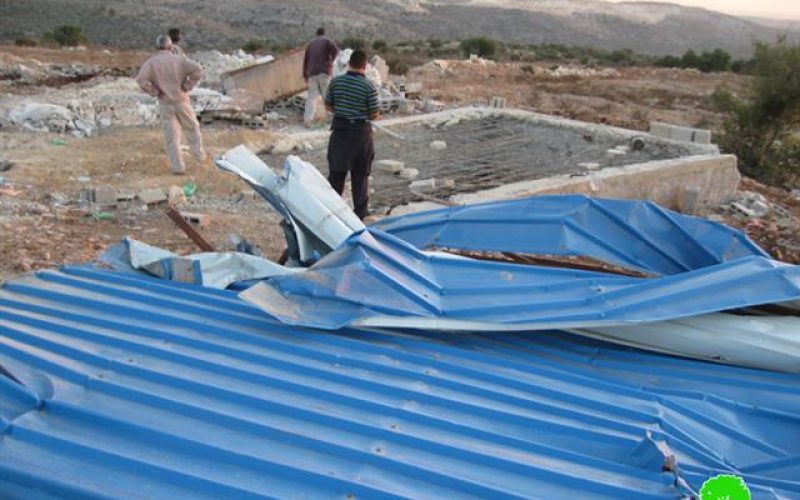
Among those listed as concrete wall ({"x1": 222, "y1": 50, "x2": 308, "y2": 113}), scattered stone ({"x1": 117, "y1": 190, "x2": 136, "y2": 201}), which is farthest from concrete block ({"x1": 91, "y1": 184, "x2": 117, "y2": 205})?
concrete wall ({"x1": 222, "y1": 50, "x2": 308, "y2": 113})

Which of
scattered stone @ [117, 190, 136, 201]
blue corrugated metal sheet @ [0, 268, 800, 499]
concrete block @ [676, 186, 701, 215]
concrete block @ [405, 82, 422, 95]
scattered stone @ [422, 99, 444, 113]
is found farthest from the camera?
concrete block @ [405, 82, 422, 95]

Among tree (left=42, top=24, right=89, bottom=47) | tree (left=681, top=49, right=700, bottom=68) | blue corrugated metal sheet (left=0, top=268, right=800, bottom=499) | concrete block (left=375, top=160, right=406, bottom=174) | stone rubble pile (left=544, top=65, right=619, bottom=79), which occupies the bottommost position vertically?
tree (left=42, top=24, right=89, bottom=47)

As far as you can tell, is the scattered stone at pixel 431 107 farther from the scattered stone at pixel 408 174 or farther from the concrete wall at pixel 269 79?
the scattered stone at pixel 408 174

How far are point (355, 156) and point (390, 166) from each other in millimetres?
2249

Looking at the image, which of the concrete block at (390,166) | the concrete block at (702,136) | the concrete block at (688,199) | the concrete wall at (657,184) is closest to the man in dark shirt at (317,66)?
the concrete block at (390,166)

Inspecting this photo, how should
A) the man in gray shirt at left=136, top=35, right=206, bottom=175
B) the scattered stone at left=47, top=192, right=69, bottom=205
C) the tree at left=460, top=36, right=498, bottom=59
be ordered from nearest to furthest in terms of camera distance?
the scattered stone at left=47, top=192, right=69, bottom=205 → the man in gray shirt at left=136, top=35, right=206, bottom=175 → the tree at left=460, top=36, right=498, bottom=59

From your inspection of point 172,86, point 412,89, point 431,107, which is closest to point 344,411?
point 172,86

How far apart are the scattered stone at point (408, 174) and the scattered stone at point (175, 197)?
264 centimetres

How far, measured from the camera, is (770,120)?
46.2 feet

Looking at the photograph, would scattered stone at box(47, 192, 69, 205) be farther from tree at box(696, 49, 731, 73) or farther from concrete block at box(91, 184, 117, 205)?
tree at box(696, 49, 731, 73)

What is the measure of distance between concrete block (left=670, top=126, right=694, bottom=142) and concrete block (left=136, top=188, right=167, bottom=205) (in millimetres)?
7563

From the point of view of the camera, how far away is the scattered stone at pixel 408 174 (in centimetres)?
875

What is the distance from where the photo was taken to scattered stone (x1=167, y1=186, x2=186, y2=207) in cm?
742

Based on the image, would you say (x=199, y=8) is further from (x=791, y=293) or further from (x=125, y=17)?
(x=791, y=293)
